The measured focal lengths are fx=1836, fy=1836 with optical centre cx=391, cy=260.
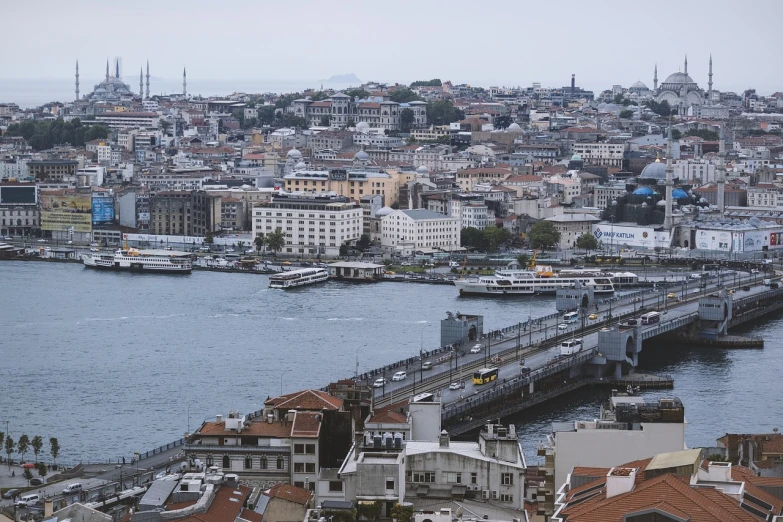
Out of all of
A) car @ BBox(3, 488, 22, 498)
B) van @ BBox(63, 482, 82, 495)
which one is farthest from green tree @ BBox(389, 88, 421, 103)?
van @ BBox(63, 482, 82, 495)

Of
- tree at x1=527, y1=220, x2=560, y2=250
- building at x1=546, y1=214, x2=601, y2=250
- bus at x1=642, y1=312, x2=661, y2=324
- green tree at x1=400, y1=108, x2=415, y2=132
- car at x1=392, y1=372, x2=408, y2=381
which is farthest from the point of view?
green tree at x1=400, y1=108, x2=415, y2=132

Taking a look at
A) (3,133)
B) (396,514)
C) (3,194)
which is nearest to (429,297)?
(3,194)

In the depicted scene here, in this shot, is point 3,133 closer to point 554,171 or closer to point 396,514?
point 554,171

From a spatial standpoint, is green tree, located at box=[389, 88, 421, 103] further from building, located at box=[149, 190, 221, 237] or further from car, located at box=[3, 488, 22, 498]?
car, located at box=[3, 488, 22, 498]

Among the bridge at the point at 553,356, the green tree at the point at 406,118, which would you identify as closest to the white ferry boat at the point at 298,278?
the bridge at the point at 553,356

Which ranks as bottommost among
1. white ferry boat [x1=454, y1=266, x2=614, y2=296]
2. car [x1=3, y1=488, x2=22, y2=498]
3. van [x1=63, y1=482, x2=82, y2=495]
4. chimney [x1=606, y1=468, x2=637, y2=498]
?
white ferry boat [x1=454, y1=266, x2=614, y2=296]

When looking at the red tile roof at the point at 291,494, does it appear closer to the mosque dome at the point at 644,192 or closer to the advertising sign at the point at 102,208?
the mosque dome at the point at 644,192
